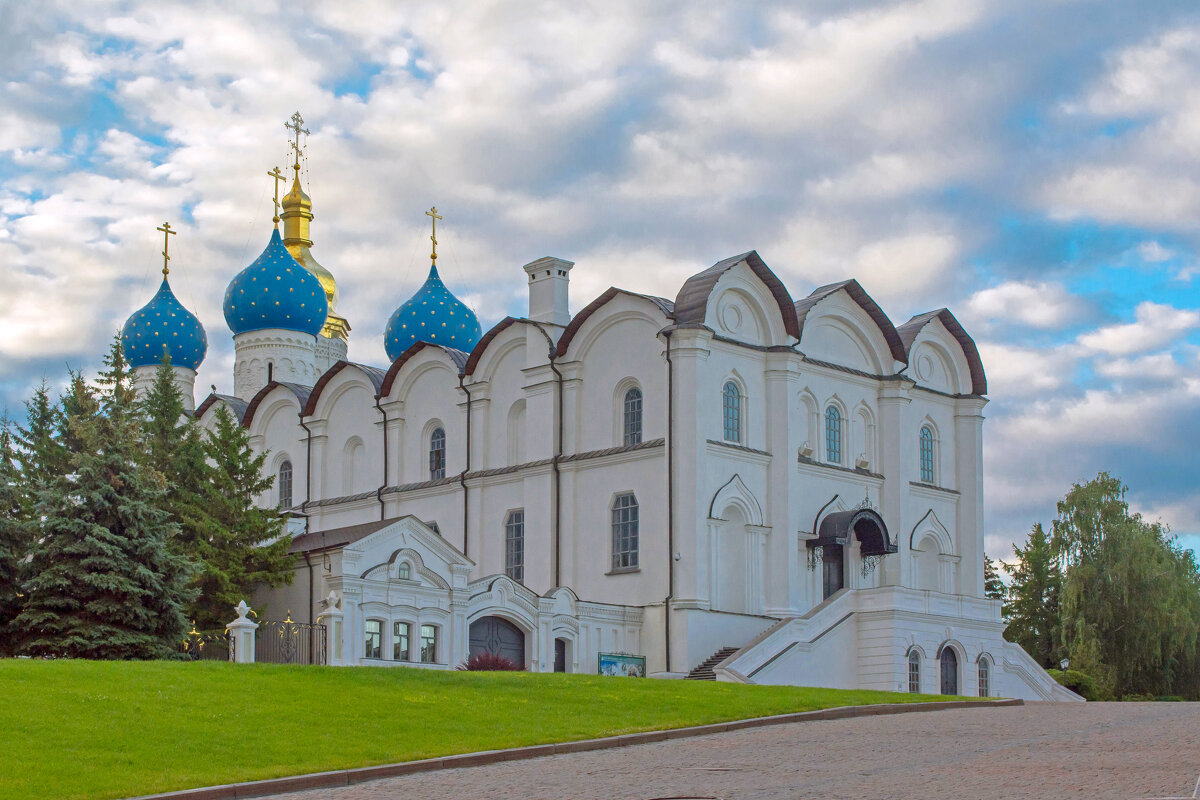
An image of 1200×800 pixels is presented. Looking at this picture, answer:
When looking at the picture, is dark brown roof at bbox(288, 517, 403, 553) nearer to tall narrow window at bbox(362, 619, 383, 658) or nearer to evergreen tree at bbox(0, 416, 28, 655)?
tall narrow window at bbox(362, 619, 383, 658)

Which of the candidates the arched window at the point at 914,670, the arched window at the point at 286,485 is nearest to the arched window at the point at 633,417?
the arched window at the point at 914,670

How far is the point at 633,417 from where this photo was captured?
36.4 meters

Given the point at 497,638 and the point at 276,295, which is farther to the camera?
the point at 276,295

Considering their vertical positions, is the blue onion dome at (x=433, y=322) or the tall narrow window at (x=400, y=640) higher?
the blue onion dome at (x=433, y=322)

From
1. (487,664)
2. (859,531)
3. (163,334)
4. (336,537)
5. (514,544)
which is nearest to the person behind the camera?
(487,664)

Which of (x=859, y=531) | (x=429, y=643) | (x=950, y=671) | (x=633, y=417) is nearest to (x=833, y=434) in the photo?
(x=859, y=531)

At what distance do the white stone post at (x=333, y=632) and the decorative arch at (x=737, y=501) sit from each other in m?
9.22

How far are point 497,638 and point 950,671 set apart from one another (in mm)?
10372

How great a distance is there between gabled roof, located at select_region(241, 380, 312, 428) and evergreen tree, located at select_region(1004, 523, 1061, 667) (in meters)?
24.3

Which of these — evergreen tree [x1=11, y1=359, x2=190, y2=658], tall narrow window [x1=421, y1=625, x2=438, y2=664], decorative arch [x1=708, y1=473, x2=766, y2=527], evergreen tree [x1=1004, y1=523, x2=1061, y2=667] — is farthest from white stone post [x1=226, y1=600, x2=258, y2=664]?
evergreen tree [x1=1004, y1=523, x2=1061, y2=667]

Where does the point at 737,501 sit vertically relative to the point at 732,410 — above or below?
below

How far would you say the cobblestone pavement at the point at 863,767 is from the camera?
14109mm

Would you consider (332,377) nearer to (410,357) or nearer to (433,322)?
(410,357)

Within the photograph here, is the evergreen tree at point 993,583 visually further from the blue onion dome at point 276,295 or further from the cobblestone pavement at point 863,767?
the cobblestone pavement at point 863,767
